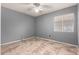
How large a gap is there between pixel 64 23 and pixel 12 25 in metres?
1.73

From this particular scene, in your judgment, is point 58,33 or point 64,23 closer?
point 64,23

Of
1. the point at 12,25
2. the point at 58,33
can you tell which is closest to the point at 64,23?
the point at 58,33

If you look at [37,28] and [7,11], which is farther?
[7,11]

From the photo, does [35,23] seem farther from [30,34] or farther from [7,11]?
[7,11]

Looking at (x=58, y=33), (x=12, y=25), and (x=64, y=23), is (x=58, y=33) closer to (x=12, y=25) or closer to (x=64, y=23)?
(x=64, y=23)

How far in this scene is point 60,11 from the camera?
84.7 inches

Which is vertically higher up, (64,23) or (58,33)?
(64,23)

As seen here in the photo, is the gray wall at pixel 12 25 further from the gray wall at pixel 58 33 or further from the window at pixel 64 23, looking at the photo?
the window at pixel 64 23

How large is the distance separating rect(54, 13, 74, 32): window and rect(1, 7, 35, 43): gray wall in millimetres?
926

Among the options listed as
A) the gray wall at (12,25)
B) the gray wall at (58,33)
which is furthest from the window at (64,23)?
the gray wall at (12,25)

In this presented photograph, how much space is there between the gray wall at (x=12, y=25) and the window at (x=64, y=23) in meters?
0.93

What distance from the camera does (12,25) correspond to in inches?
83.3

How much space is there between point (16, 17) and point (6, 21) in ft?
1.12
